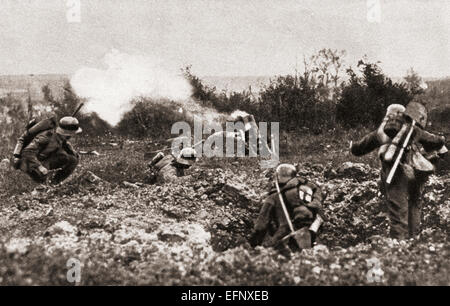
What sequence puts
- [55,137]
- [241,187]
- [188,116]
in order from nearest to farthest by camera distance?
1. [241,187]
2. [55,137]
3. [188,116]

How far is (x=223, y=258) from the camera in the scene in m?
6.17

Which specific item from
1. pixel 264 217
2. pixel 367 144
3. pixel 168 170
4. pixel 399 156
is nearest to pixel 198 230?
pixel 264 217

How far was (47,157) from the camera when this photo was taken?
1153 cm

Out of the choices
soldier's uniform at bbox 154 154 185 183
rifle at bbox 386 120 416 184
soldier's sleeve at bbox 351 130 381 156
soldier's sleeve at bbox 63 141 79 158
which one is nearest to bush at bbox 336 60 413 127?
soldier's uniform at bbox 154 154 185 183

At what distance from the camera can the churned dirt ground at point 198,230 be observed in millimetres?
5832

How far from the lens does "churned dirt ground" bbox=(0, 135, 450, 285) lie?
19.1 feet

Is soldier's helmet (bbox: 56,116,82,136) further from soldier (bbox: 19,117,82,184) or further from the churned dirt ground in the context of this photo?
the churned dirt ground

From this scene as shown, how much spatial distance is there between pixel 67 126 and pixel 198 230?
413 centimetres

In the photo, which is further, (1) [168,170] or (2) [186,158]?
(2) [186,158]

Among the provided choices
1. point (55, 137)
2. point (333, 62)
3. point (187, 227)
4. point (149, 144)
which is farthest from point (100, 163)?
point (333, 62)

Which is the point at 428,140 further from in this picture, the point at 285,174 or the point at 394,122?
the point at 285,174

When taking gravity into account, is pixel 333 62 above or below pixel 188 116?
above
